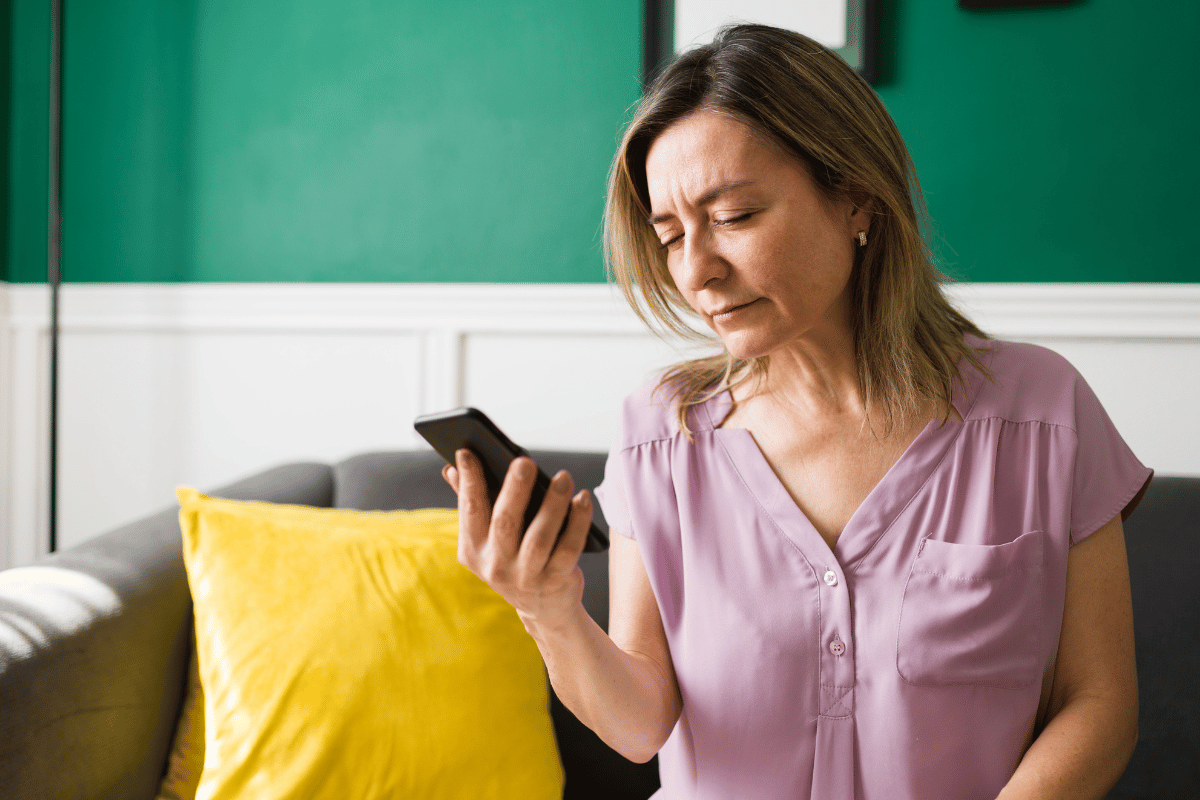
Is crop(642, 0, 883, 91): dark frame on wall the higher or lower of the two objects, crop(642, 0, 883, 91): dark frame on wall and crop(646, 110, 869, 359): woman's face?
the higher

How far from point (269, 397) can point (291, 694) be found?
935 mm

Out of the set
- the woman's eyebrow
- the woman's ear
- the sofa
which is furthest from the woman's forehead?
the sofa

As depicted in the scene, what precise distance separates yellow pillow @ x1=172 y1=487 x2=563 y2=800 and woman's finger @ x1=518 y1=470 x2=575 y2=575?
0.50 m

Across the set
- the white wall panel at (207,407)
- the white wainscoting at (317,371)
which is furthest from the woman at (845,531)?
the white wall panel at (207,407)

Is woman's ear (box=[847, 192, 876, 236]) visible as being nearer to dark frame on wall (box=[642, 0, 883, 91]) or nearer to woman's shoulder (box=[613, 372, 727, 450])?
woman's shoulder (box=[613, 372, 727, 450])

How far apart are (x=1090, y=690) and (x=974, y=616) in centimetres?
15

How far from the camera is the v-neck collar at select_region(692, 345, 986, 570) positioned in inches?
33.3

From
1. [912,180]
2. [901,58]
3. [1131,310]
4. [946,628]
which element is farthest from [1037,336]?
[946,628]

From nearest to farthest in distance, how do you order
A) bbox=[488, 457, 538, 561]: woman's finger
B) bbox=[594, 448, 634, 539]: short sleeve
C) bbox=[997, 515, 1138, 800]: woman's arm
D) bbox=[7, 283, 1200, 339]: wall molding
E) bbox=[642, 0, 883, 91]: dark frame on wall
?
1. bbox=[488, 457, 538, 561]: woman's finger
2. bbox=[997, 515, 1138, 800]: woman's arm
3. bbox=[594, 448, 634, 539]: short sleeve
4. bbox=[7, 283, 1200, 339]: wall molding
5. bbox=[642, 0, 883, 91]: dark frame on wall

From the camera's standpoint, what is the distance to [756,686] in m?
0.85

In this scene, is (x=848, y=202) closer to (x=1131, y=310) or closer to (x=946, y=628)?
(x=946, y=628)

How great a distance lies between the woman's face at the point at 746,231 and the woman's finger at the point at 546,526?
0.32 metres

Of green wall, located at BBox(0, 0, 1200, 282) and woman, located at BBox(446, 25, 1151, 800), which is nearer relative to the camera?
woman, located at BBox(446, 25, 1151, 800)

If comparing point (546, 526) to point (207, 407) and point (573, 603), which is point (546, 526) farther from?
point (207, 407)
